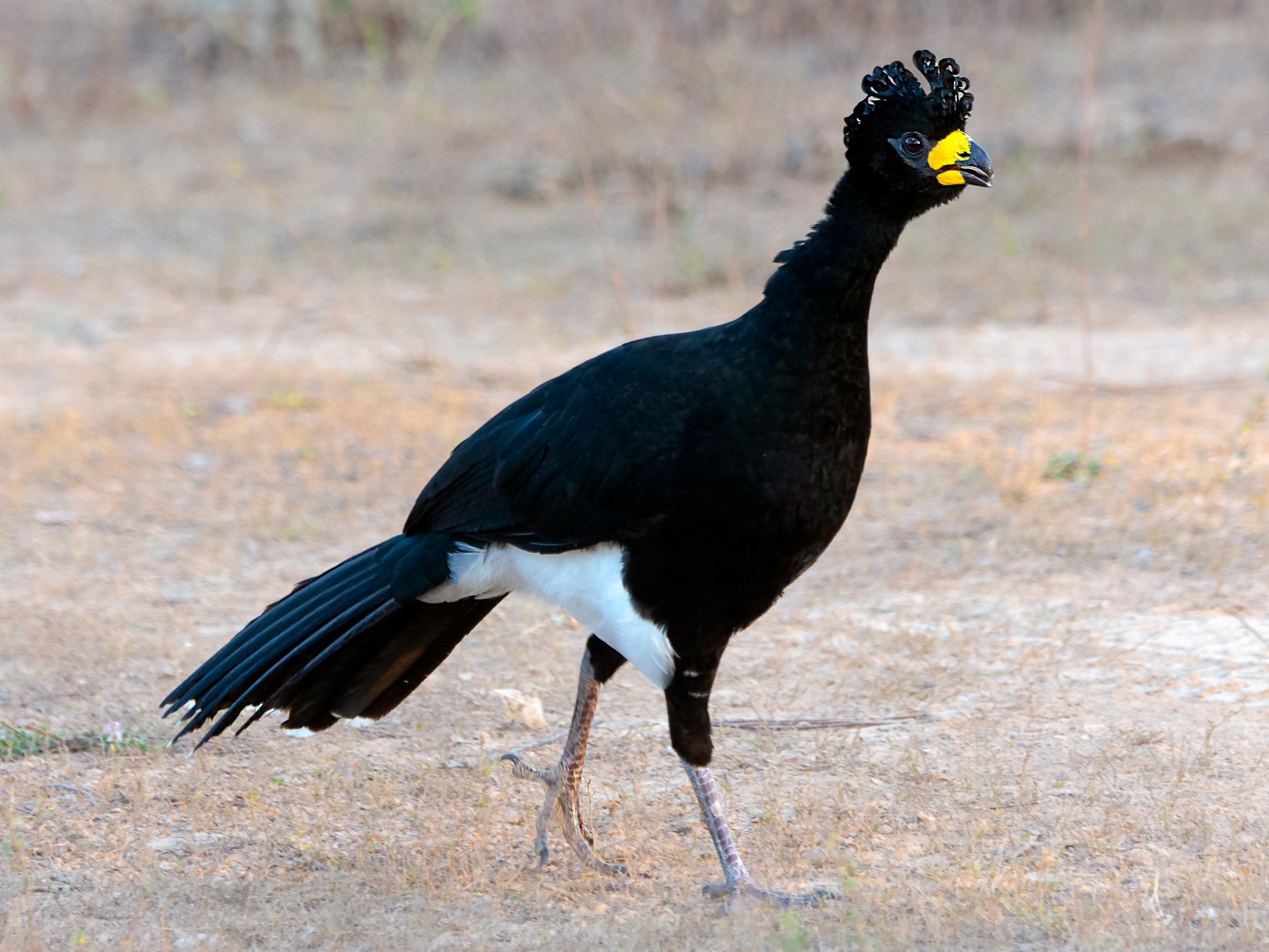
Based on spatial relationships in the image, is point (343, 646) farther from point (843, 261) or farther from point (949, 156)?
point (949, 156)

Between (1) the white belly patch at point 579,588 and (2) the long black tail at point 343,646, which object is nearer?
(1) the white belly patch at point 579,588

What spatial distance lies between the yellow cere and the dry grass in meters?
1.50

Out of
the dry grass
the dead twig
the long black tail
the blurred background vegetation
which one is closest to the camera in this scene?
the dry grass

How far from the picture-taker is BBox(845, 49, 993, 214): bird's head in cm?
315

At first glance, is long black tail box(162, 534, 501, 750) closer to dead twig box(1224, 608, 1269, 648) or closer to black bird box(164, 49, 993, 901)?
black bird box(164, 49, 993, 901)

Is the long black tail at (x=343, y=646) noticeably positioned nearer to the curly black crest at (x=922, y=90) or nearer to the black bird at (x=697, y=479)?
the black bird at (x=697, y=479)

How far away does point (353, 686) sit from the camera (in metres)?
3.62

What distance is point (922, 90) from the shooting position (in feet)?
10.4

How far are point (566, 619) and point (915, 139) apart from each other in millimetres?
2456

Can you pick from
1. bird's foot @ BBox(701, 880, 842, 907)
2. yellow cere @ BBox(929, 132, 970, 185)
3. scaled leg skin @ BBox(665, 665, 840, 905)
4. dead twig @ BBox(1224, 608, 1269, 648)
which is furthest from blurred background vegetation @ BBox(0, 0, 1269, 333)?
bird's foot @ BBox(701, 880, 842, 907)

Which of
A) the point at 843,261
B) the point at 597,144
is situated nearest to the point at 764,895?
the point at 843,261

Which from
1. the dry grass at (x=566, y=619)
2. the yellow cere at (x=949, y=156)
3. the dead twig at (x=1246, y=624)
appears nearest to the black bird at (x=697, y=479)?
the yellow cere at (x=949, y=156)

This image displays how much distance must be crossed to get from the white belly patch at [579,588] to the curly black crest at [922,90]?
1.08m

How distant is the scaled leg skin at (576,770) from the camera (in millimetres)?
3523
